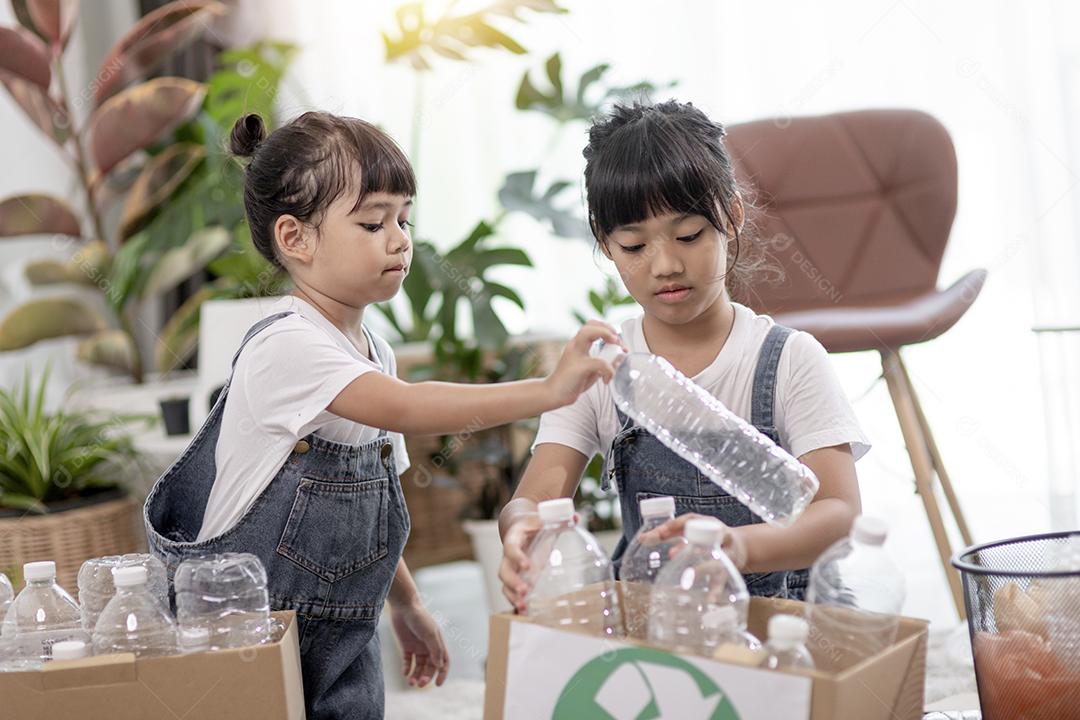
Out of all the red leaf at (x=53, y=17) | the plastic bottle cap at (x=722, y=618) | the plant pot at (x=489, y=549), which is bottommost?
the plant pot at (x=489, y=549)

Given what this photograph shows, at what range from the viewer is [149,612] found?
1.19 meters

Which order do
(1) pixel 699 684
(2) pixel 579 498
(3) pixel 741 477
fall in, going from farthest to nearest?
(2) pixel 579 498, (3) pixel 741 477, (1) pixel 699 684

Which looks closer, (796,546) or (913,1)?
(796,546)

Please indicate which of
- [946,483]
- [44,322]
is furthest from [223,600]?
[44,322]

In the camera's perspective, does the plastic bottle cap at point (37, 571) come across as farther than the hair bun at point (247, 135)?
No

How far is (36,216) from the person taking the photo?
138 inches

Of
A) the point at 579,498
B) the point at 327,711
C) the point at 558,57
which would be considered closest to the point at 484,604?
the point at 579,498

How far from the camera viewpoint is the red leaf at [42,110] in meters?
3.51

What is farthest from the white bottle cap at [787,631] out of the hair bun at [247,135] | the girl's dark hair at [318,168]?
the hair bun at [247,135]

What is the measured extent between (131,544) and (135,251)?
3.78ft

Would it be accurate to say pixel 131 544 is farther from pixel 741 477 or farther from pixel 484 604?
pixel 741 477

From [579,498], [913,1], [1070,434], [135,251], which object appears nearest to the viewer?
[1070,434]

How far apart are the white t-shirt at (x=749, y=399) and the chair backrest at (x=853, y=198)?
1108 millimetres

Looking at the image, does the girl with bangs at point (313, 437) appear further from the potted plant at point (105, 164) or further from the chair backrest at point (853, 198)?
the potted plant at point (105, 164)
